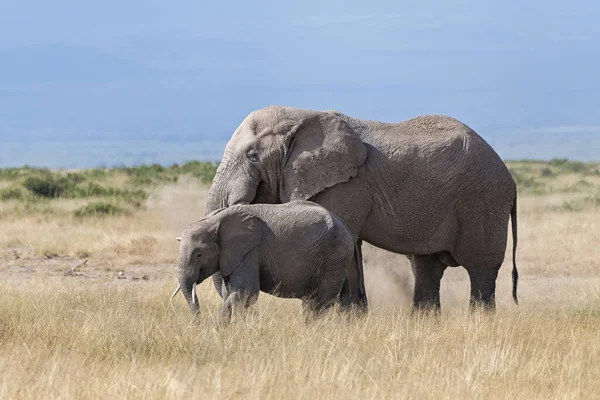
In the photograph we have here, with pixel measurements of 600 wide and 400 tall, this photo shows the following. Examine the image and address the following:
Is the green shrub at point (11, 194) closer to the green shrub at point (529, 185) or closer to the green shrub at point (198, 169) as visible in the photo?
the green shrub at point (198, 169)

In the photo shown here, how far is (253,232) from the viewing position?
841 cm

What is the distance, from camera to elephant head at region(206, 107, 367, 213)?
9367mm

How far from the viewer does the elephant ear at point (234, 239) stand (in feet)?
27.4

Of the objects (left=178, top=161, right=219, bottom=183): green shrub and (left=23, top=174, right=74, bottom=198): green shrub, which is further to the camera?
(left=178, top=161, right=219, bottom=183): green shrub

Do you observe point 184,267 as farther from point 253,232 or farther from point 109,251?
point 109,251

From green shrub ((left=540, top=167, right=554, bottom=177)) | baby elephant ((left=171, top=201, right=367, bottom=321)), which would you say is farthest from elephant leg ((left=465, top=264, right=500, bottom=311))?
green shrub ((left=540, top=167, right=554, bottom=177))

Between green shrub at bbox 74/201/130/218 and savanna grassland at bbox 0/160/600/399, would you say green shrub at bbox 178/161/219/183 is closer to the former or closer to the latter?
green shrub at bbox 74/201/130/218

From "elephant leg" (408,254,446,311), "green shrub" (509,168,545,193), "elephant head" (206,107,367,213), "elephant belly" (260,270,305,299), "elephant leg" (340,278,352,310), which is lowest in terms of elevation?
"green shrub" (509,168,545,193)

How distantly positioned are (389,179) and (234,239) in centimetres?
195

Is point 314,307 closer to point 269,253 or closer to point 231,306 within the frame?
point 269,253

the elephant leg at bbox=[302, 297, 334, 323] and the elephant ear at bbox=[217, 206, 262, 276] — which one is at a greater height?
the elephant ear at bbox=[217, 206, 262, 276]

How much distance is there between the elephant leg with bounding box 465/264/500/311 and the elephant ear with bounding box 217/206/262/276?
271 centimetres

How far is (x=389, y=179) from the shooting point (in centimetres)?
976

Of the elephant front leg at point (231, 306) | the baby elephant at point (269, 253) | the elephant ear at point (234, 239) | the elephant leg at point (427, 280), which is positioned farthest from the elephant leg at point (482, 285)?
the elephant front leg at point (231, 306)
